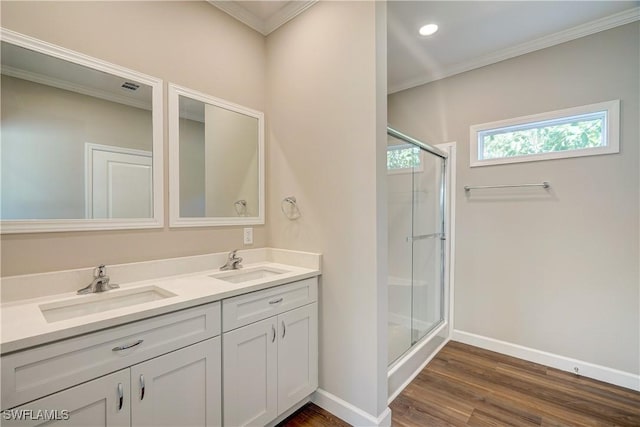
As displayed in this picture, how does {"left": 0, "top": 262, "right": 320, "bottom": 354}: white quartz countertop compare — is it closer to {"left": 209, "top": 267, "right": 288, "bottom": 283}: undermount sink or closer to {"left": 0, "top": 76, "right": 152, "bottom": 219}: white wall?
{"left": 209, "top": 267, "right": 288, "bottom": 283}: undermount sink

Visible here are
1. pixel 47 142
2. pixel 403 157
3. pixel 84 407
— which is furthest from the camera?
pixel 403 157

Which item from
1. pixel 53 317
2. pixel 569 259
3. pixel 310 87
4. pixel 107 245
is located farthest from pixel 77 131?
pixel 569 259

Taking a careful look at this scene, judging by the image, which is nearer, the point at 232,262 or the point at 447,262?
the point at 232,262

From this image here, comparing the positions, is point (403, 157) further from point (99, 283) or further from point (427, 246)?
point (99, 283)

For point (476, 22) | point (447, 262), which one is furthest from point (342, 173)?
point (447, 262)

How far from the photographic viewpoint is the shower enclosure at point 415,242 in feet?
7.83

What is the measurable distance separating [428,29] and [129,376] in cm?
291

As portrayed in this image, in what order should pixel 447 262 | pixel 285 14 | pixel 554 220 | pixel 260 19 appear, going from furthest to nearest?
pixel 447 262 < pixel 554 220 < pixel 260 19 < pixel 285 14

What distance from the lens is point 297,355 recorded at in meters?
1.73

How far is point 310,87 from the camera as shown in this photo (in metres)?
1.95

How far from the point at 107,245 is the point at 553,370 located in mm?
3376

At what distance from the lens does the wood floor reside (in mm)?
1744

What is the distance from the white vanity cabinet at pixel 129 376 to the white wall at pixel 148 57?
2.01ft

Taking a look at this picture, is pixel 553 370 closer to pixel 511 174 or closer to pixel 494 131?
pixel 511 174
